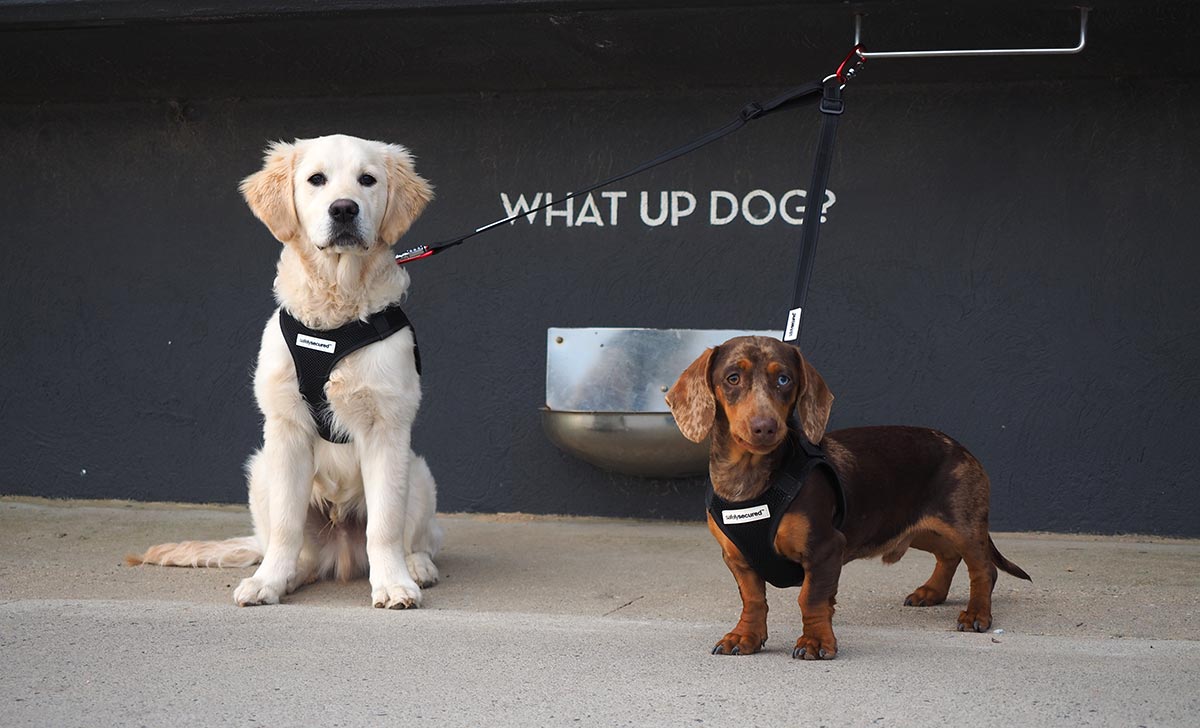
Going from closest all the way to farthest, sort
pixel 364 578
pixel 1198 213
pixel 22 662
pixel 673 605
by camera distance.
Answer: pixel 22 662 < pixel 673 605 < pixel 364 578 < pixel 1198 213

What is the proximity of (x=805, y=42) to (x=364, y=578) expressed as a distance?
9.98 ft

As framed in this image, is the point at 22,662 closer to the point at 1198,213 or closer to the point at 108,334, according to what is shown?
the point at 108,334

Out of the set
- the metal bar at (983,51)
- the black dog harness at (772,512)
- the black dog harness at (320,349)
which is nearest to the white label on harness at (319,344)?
the black dog harness at (320,349)

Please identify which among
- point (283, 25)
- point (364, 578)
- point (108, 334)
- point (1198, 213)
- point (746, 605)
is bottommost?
point (364, 578)

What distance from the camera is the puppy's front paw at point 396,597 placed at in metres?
4.48

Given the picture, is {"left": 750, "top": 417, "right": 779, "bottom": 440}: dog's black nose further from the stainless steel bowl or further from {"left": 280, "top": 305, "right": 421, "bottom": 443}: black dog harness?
the stainless steel bowl

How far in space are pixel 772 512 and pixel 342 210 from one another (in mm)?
1872

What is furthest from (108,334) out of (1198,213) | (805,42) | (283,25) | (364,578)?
(1198,213)

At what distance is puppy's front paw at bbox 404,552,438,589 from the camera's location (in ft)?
16.1

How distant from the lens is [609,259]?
6.58 metres

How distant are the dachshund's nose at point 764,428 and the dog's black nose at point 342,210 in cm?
174

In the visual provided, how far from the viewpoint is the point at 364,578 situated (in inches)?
201

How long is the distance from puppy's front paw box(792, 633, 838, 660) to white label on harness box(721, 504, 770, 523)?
15.4 inches

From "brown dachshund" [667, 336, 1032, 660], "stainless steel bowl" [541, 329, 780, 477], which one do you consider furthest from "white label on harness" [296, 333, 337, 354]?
"stainless steel bowl" [541, 329, 780, 477]
